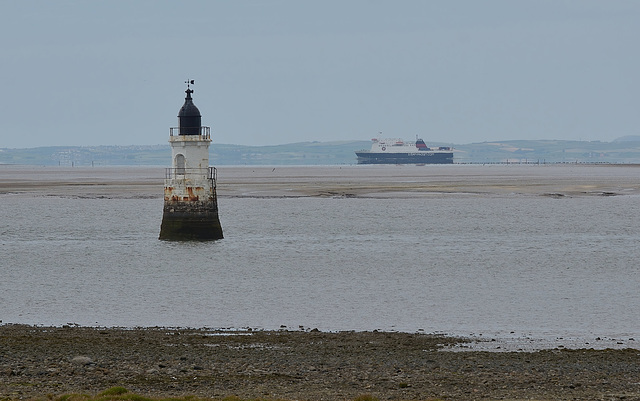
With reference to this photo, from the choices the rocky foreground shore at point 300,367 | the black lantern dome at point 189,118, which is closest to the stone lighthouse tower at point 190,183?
the black lantern dome at point 189,118

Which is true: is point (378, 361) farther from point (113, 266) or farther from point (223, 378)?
point (113, 266)

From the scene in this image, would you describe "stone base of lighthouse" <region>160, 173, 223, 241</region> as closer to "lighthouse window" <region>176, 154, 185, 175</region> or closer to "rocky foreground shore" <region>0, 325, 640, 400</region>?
"lighthouse window" <region>176, 154, 185, 175</region>

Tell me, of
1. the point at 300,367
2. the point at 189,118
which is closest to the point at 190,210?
the point at 189,118

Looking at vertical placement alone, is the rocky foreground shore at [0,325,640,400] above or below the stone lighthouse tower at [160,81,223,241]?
below

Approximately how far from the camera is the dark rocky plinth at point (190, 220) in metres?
41.2

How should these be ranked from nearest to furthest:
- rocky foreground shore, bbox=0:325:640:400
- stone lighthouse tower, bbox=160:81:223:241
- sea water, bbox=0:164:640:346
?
rocky foreground shore, bbox=0:325:640:400 < sea water, bbox=0:164:640:346 < stone lighthouse tower, bbox=160:81:223:241

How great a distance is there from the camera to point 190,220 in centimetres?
4112

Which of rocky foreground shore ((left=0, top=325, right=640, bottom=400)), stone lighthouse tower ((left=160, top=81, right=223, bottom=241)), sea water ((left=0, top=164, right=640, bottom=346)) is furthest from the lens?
stone lighthouse tower ((left=160, top=81, right=223, bottom=241))

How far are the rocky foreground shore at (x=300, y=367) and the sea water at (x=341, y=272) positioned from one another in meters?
3.04

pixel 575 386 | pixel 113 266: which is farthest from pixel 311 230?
pixel 575 386

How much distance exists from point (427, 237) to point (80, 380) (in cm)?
3493

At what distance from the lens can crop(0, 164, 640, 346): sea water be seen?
25.4 metres

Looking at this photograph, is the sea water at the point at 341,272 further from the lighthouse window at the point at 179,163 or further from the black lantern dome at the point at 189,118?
the black lantern dome at the point at 189,118

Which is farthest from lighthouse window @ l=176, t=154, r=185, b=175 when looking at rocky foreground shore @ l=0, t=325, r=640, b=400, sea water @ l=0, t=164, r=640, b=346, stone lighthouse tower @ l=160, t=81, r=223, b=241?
rocky foreground shore @ l=0, t=325, r=640, b=400
